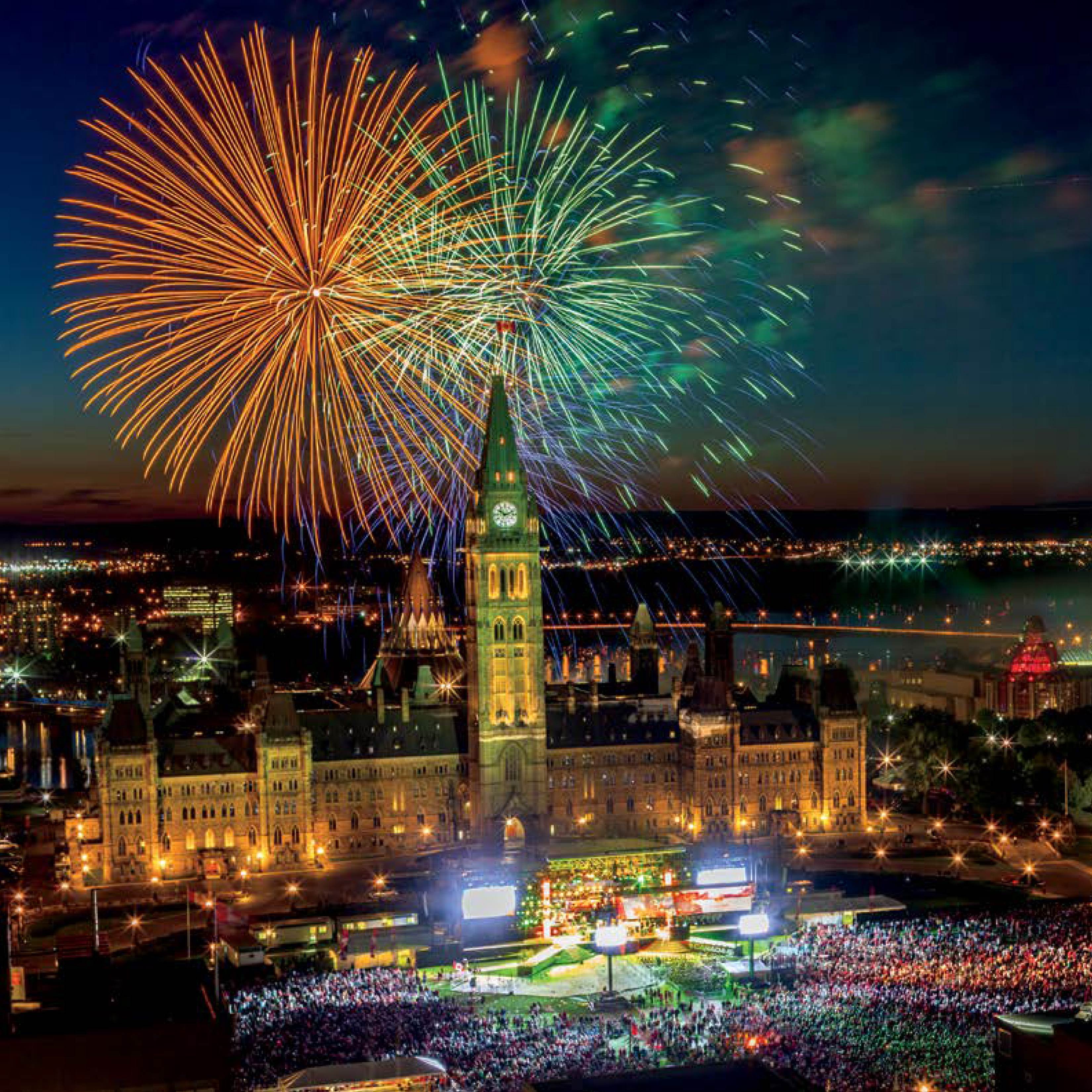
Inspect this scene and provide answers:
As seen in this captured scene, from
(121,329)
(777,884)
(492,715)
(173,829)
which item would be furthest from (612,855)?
(121,329)

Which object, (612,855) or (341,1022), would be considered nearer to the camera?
(341,1022)

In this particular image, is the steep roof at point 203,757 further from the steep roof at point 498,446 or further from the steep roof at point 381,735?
the steep roof at point 498,446

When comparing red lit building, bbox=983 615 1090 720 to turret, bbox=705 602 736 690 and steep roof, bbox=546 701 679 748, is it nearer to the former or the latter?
turret, bbox=705 602 736 690

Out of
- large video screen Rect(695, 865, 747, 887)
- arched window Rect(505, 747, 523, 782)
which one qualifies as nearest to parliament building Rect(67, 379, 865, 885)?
arched window Rect(505, 747, 523, 782)

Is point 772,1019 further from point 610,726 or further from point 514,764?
point 610,726

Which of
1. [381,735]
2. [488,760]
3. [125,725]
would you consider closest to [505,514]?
[488,760]

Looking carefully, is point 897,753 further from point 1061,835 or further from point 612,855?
point 612,855
